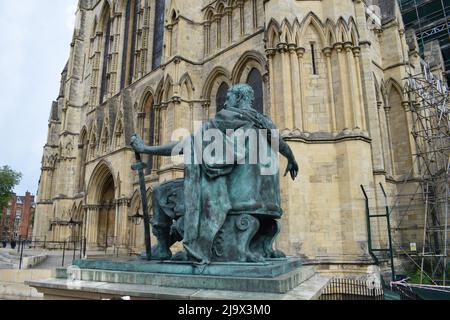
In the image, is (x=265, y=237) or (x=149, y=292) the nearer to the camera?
(x=149, y=292)

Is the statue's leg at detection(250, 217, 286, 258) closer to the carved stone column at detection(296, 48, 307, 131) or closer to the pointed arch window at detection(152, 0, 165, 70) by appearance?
the carved stone column at detection(296, 48, 307, 131)

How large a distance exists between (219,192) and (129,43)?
24.5 meters

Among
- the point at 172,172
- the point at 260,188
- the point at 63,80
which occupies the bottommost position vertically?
the point at 260,188

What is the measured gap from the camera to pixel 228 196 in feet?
11.8

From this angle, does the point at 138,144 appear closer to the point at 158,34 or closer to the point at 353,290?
the point at 353,290

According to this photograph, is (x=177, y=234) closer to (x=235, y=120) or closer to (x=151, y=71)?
(x=235, y=120)

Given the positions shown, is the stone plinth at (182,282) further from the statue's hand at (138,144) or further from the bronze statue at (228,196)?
the statue's hand at (138,144)

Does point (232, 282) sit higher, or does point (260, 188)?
point (260, 188)

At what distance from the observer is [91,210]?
934 inches

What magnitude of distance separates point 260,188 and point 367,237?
7779mm

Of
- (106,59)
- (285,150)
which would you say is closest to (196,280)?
(285,150)

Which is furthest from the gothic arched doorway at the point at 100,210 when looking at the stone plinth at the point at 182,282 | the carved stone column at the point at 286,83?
the stone plinth at the point at 182,282

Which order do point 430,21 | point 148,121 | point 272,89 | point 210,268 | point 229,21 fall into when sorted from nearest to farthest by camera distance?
point 210,268
point 272,89
point 229,21
point 148,121
point 430,21
